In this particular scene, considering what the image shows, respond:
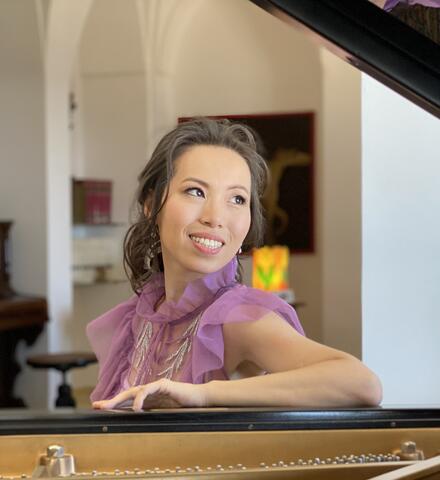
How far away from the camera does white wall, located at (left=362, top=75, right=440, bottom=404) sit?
7.51 ft

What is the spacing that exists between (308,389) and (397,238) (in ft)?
2.77

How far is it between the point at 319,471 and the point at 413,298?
1.02m

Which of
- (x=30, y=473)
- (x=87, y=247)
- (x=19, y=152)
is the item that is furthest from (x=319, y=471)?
(x=87, y=247)

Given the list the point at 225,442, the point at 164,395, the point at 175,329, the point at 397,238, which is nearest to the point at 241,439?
the point at 225,442

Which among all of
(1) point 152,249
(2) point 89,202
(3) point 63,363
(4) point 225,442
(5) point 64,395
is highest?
(2) point 89,202

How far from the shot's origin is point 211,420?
1.43m

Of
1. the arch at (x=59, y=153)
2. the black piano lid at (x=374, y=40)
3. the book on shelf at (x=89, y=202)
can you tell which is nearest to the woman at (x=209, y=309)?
the black piano lid at (x=374, y=40)

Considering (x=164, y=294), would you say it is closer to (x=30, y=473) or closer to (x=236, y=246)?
(x=236, y=246)

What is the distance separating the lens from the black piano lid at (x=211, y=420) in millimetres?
1396

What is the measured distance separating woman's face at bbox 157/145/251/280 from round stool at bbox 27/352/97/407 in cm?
506

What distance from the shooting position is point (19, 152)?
23.7 ft

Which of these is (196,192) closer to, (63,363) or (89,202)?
(63,363)

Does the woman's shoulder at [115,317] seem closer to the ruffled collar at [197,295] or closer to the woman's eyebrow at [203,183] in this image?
the ruffled collar at [197,295]

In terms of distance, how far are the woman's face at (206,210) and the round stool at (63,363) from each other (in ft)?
16.6
